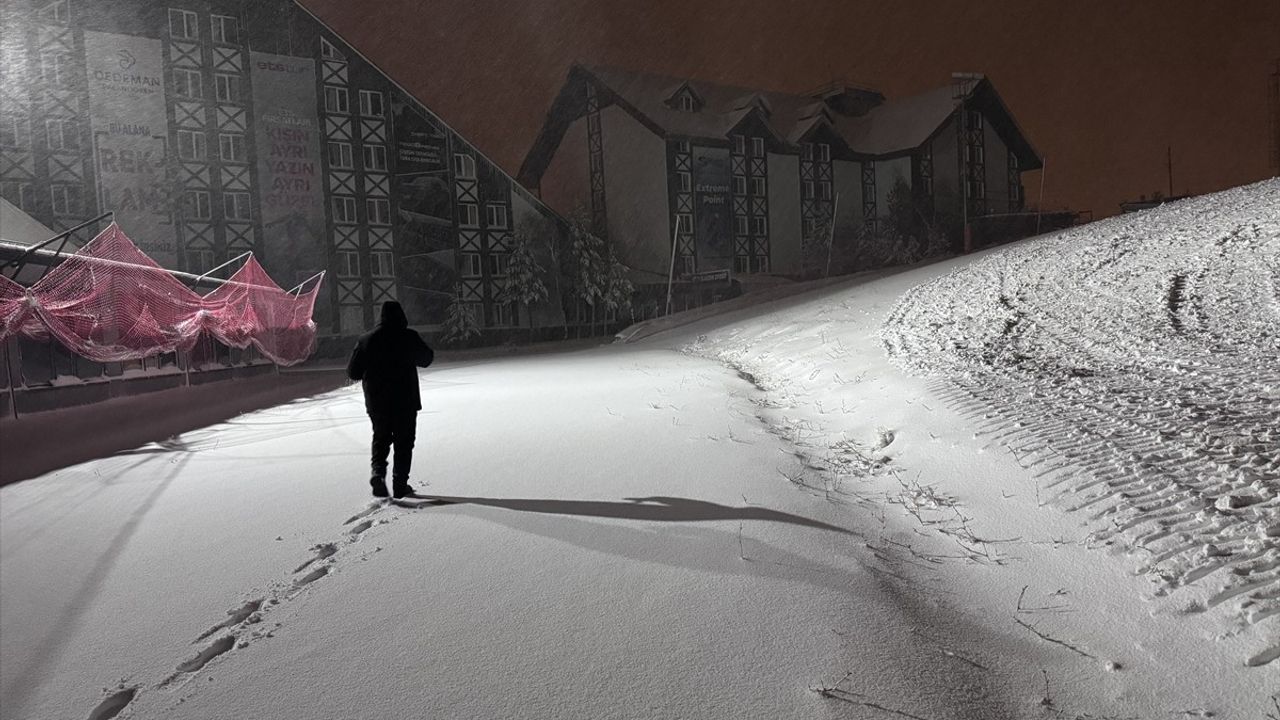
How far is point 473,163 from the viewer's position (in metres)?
32.3

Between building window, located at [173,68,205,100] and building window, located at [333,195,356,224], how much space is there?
19.3ft

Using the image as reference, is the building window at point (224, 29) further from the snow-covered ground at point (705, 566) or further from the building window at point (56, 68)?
the snow-covered ground at point (705, 566)

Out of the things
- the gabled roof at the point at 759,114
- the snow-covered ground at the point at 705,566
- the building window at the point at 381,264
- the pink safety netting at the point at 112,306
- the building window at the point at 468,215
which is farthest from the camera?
the gabled roof at the point at 759,114

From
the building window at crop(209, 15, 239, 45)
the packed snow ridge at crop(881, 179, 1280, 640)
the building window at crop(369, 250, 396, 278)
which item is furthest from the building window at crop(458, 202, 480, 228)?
the packed snow ridge at crop(881, 179, 1280, 640)

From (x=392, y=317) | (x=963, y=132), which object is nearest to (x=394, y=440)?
(x=392, y=317)

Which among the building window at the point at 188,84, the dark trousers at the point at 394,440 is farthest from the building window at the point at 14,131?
the dark trousers at the point at 394,440

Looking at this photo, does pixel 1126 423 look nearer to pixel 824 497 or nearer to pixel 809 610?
pixel 824 497

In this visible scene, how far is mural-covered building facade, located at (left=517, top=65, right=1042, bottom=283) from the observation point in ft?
122

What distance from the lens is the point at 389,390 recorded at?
5867 millimetres

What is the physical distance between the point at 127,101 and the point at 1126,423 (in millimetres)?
31610

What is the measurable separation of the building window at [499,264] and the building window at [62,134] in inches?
605

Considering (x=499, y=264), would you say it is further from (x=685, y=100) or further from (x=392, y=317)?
(x=392, y=317)

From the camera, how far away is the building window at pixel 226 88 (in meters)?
27.5

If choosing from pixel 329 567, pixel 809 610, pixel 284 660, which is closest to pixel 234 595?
pixel 329 567
